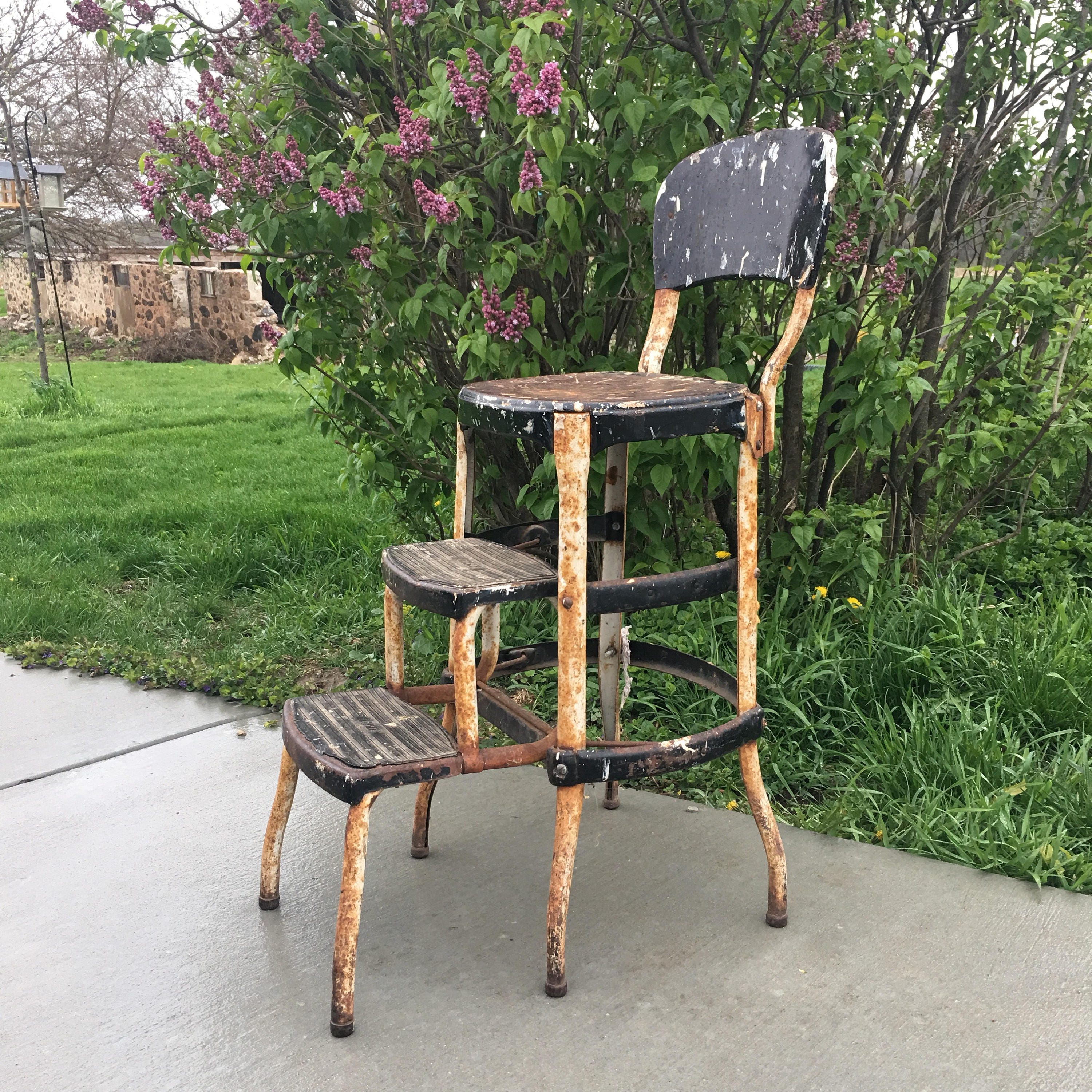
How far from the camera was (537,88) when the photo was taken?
2268 millimetres

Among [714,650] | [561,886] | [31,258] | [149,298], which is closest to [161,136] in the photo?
[714,650]

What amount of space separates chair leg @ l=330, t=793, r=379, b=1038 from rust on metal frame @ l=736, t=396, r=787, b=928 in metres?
0.74

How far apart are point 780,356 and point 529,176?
0.77 metres

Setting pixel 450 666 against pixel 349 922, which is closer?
pixel 349 922

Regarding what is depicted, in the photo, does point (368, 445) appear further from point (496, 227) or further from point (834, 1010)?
point (834, 1010)

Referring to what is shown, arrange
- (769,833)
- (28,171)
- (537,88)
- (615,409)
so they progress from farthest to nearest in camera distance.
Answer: (28,171), (537,88), (769,833), (615,409)

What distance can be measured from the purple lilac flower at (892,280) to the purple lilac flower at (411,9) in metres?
1.37

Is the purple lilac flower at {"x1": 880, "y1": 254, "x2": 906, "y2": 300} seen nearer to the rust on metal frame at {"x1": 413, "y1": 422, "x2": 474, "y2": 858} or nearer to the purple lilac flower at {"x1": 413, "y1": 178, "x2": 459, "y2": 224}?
the purple lilac flower at {"x1": 413, "y1": 178, "x2": 459, "y2": 224}

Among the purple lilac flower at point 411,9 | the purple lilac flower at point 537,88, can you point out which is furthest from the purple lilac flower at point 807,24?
the purple lilac flower at point 411,9

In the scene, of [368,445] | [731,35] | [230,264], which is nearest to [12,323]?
[230,264]

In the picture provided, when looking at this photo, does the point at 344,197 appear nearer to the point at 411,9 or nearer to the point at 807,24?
the point at 411,9

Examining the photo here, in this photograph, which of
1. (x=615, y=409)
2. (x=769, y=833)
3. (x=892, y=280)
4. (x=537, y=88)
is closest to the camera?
(x=615, y=409)

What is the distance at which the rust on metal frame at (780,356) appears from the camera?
200cm

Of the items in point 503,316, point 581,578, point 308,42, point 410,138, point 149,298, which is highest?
point 308,42
